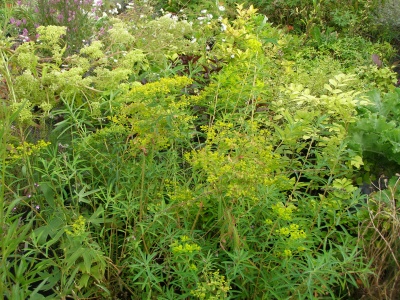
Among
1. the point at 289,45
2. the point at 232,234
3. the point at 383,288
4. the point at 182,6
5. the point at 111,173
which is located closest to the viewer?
the point at 232,234

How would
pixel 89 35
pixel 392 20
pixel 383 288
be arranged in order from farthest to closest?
1. pixel 392 20
2. pixel 89 35
3. pixel 383 288

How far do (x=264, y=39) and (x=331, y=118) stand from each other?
3.16 feet

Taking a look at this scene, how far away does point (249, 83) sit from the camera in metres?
3.17

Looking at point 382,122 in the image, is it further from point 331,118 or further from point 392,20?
point 392,20

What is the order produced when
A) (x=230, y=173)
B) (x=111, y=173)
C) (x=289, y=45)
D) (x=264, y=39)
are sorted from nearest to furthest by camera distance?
(x=230, y=173) → (x=111, y=173) → (x=264, y=39) → (x=289, y=45)

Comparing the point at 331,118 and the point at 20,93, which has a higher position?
the point at 20,93

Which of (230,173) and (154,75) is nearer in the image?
(230,173)

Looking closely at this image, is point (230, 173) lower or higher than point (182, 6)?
higher

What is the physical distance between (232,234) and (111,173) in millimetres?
792

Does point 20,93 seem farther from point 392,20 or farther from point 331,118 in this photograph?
point 392,20

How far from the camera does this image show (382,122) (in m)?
3.52

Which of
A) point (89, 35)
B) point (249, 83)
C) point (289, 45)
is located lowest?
point (289, 45)

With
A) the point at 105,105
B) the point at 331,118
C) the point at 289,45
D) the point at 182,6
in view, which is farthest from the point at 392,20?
the point at 105,105

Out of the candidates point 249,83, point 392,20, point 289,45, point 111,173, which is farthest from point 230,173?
point 392,20
